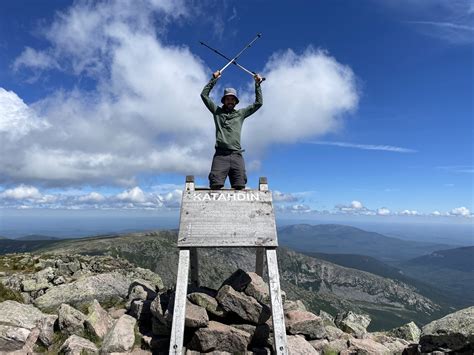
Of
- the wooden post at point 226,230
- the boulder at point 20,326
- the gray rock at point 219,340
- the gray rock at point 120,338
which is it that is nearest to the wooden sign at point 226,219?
the wooden post at point 226,230

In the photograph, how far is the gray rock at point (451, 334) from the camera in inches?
392

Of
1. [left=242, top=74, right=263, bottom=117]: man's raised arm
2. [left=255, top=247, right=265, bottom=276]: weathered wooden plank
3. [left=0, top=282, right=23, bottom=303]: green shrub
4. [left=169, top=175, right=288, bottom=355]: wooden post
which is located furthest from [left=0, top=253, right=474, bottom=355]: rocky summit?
[left=242, top=74, right=263, bottom=117]: man's raised arm

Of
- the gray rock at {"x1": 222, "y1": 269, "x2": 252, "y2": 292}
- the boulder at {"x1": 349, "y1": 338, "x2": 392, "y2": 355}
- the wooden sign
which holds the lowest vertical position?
the boulder at {"x1": 349, "y1": 338, "x2": 392, "y2": 355}

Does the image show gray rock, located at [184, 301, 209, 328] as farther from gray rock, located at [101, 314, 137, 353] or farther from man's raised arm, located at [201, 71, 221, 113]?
man's raised arm, located at [201, 71, 221, 113]

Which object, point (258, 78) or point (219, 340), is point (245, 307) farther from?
point (258, 78)

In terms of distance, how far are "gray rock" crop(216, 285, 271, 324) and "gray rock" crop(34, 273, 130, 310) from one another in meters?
7.36

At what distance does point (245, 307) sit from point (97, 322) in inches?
210

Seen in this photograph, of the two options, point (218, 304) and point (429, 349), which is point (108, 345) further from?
point (429, 349)

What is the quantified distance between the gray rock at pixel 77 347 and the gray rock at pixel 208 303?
3169 mm

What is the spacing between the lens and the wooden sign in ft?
31.5

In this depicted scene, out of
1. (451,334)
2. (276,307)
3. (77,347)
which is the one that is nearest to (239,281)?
(276,307)

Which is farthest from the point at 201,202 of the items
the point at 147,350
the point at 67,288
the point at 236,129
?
the point at 67,288

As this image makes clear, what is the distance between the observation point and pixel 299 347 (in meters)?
10.2

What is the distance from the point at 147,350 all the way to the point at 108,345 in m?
1.16
